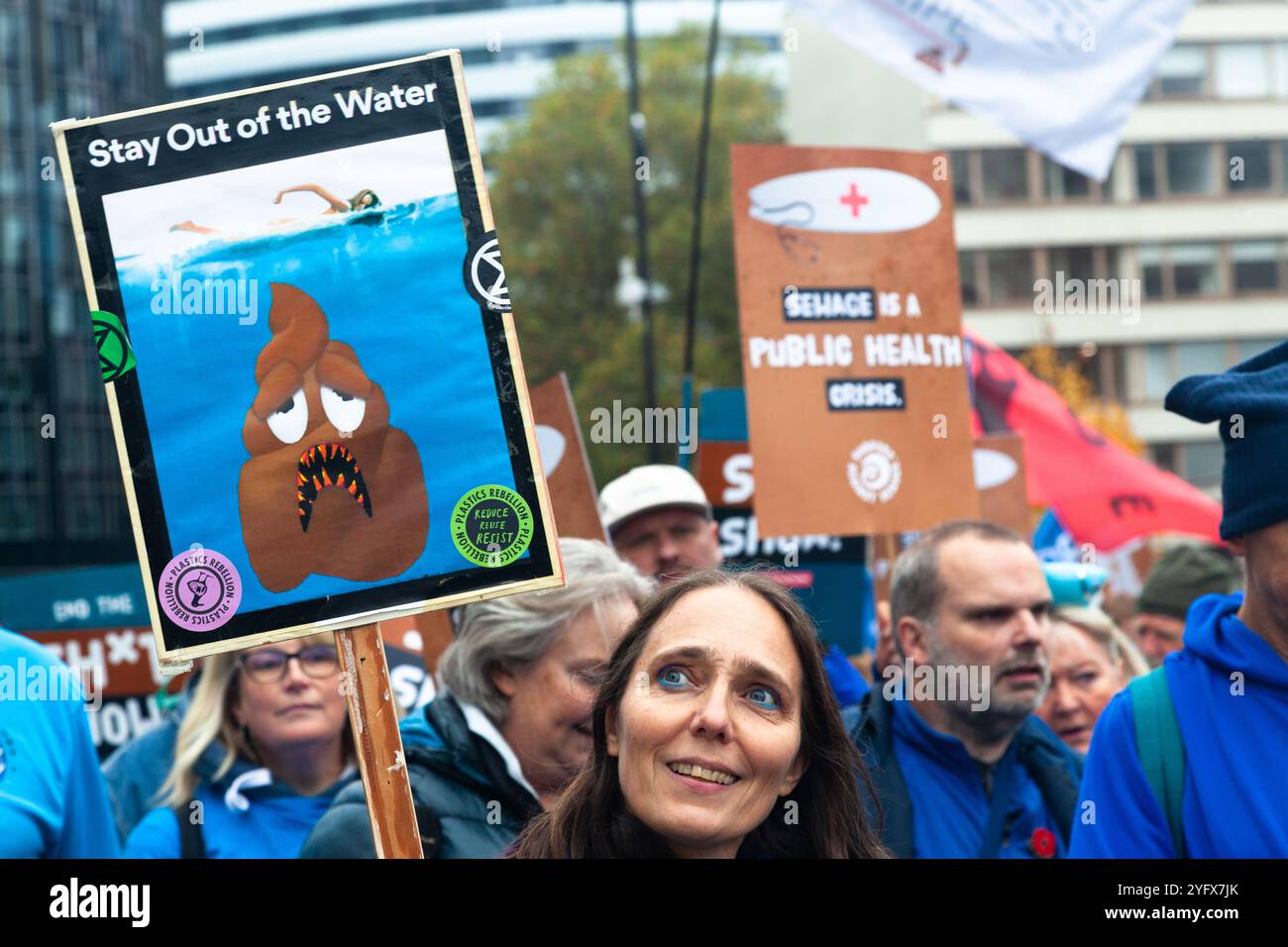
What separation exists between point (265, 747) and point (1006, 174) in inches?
1838

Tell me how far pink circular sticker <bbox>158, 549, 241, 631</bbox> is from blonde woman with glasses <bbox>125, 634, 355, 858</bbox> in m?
1.79

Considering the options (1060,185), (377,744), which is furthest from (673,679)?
(1060,185)

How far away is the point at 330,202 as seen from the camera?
2.92m

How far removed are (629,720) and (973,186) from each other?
48.0 m

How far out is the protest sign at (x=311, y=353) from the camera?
9.34ft

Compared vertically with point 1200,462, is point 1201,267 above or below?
above

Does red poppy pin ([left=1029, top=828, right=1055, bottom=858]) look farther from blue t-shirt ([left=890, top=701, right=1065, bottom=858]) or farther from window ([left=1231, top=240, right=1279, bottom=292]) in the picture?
window ([left=1231, top=240, right=1279, bottom=292])

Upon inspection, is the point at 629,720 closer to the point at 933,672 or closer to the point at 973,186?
the point at 933,672

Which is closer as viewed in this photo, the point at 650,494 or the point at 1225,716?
the point at 1225,716

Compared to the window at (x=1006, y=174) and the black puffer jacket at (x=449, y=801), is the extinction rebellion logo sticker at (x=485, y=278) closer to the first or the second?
the black puffer jacket at (x=449, y=801)

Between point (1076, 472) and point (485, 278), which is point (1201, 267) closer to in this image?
point (1076, 472)

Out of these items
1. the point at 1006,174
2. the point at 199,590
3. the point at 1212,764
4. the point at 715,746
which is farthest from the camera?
the point at 1006,174

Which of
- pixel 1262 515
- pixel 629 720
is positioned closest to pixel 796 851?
pixel 629 720

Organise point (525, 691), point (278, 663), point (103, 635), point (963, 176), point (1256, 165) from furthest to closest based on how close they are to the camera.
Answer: point (1256, 165) → point (963, 176) → point (103, 635) → point (278, 663) → point (525, 691)
